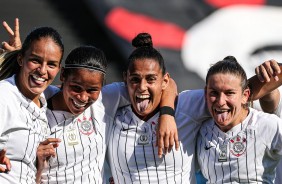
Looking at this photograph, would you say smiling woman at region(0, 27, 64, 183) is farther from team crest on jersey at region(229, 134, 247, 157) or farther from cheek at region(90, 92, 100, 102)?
team crest on jersey at region(229, 134, 247, 157)

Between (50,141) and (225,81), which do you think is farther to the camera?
(225,81)

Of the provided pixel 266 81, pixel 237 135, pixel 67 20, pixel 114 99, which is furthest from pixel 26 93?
pixel 67 20

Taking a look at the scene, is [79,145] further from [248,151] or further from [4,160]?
[248,151]

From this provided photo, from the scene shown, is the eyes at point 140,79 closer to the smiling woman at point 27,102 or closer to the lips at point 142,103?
the lips at point 142,103

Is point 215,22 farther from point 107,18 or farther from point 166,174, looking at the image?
point 166,174

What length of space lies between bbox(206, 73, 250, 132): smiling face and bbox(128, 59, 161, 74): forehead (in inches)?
10.8

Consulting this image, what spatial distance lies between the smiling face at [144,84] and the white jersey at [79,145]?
20 centimetres

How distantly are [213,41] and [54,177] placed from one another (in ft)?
7.77

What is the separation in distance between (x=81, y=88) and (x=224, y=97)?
0.67m

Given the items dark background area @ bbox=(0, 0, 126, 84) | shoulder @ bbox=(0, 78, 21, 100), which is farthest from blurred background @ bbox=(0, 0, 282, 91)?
shoulder @ bbox=(0, 78, 21, 100)

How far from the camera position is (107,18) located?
4.84 m

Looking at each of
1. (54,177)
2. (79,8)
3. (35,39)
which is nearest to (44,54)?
(35,39)

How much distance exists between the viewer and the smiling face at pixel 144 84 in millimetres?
3018

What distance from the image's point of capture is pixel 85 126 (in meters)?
3.05
